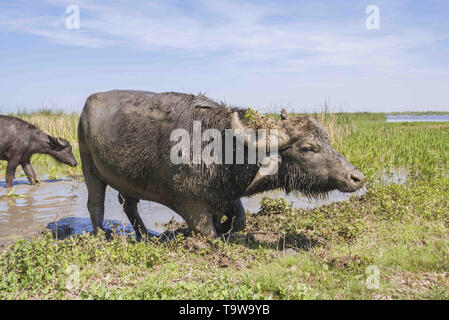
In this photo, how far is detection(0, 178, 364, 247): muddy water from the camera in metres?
5.56

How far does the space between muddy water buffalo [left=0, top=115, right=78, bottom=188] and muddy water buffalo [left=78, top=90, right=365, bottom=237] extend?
5.26 m

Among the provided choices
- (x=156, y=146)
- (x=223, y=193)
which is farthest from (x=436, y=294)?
(x=156, y=146)

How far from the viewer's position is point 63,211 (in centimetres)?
652

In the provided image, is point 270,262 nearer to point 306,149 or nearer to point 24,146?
point 306,149

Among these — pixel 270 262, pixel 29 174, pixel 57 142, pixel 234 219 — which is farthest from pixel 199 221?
pixel 57 142

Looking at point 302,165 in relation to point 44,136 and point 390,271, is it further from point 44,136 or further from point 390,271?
point 44,136

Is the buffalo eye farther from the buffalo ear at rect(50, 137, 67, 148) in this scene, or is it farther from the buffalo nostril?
the buffalo ear at rect(50, 137, 67, 148)

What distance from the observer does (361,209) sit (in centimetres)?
551

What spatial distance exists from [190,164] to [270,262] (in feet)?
3.81

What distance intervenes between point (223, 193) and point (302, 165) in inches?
32.2

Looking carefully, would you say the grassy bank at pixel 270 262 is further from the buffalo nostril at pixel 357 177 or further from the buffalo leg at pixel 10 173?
the buffalo leg at pixel 10 173

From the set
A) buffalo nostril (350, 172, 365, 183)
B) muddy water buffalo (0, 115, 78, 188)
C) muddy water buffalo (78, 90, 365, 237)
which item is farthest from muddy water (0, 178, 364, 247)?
buffalo nostril (350, 172, 365, 183)

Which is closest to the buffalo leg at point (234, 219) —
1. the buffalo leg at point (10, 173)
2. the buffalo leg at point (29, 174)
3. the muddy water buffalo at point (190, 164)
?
the muddy water buffalo at point (190, 164)
